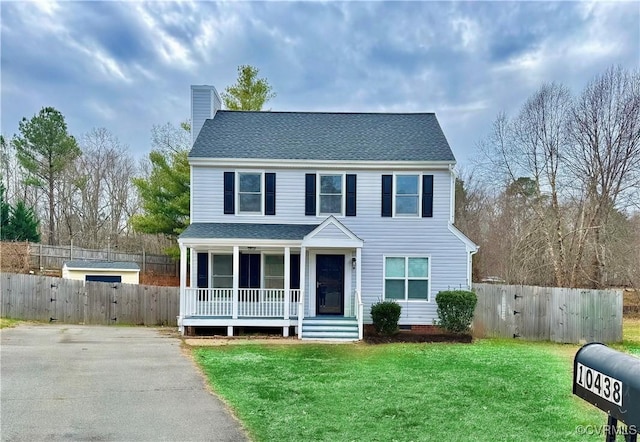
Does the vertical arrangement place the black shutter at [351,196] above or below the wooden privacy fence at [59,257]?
above

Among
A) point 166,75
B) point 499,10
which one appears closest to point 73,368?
point 499,10

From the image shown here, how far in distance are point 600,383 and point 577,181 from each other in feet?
80.3

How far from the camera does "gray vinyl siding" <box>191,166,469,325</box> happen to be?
15.1m

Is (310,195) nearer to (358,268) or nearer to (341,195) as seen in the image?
(341,195)

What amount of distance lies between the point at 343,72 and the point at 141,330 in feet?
49.3

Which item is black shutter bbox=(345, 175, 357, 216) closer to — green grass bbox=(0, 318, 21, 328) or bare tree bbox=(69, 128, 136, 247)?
green grass bbox=(0, 318, 21, 328)

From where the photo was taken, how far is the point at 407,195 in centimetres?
1526

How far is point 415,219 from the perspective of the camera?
15148 millimetres

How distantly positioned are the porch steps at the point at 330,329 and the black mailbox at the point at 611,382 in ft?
33.8

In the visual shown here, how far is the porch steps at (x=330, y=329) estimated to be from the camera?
1391cm

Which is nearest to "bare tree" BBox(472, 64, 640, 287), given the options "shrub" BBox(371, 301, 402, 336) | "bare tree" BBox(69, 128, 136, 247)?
"shrub" BBox(371, 301, 402, 336)

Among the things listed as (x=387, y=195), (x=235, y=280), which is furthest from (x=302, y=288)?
(x=387, y=195)

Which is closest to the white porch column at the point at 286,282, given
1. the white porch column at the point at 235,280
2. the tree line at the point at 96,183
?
the white porch column at the point at 235,280

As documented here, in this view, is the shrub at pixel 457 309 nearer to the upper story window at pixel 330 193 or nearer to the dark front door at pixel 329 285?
the dark front door at pixel 329 285
